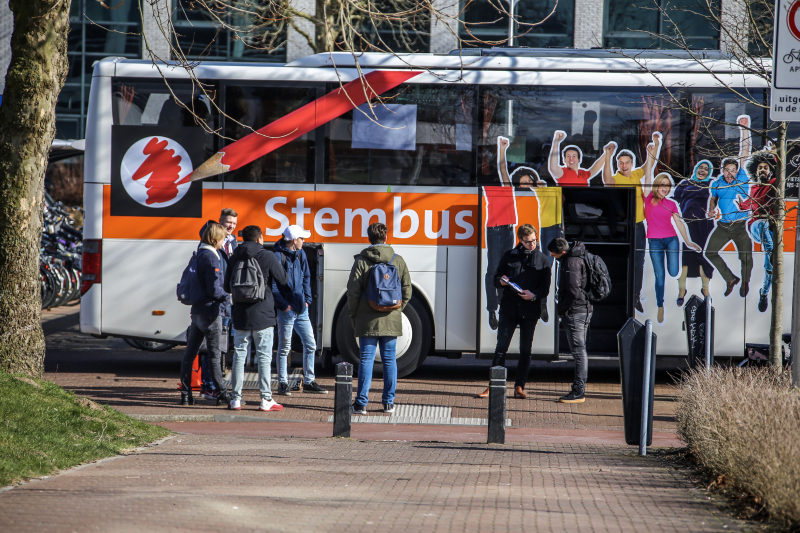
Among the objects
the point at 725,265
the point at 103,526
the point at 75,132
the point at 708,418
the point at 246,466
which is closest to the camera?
the point at 103,526

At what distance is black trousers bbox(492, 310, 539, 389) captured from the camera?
9.12 metres

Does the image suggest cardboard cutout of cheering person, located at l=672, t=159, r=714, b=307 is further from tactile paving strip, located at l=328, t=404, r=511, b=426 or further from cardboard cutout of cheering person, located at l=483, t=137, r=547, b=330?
tactile paving strip, located at l=328, t=404, r=511, b=426

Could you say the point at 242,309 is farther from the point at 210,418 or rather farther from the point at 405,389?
the point at 405,389

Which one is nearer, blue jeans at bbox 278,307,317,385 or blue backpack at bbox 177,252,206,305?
blue backpack at bbox 177,252,206,305

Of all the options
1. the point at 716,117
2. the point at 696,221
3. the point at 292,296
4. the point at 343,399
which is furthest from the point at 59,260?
the point at 716,117

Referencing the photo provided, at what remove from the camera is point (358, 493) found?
4.71m

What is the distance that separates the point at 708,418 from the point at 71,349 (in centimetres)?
1030

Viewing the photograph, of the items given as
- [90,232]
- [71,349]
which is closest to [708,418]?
[90,232]

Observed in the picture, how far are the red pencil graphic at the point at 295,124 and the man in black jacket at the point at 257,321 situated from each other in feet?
6.17

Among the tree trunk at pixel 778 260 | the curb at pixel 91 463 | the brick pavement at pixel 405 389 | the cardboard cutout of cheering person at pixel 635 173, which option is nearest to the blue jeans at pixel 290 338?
the brick pavement at pixel 405 389

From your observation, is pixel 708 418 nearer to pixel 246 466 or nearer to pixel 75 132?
pixel 246 466

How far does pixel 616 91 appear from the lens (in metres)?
9.77

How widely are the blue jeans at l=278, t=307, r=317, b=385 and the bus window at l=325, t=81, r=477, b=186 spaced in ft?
6.35

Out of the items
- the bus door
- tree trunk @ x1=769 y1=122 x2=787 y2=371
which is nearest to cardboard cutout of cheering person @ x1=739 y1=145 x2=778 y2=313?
tree trunk @ x1=769 y1=122 x2=787 y2=371
